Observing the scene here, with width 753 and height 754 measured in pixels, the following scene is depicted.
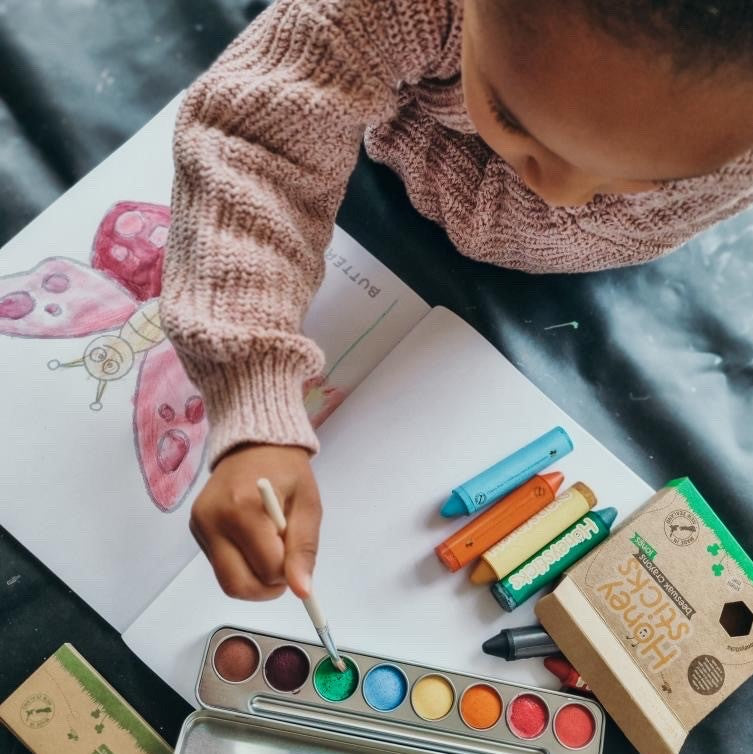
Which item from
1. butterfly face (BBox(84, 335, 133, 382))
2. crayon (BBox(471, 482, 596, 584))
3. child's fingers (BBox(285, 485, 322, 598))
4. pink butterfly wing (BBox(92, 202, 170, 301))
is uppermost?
pink butterfly wing (BBox(92, 202, 170, 301))

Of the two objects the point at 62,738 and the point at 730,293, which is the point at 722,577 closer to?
the point at 730,293

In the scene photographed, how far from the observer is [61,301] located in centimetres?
41

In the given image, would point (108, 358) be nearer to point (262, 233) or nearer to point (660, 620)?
point (262, 233)

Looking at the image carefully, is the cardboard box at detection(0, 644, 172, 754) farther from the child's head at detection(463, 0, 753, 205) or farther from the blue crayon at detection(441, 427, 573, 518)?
the child's head at detection(463, 0, 753, 205)

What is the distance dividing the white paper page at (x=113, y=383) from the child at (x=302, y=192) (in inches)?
2.3

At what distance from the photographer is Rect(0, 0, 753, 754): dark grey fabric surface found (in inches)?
17.1

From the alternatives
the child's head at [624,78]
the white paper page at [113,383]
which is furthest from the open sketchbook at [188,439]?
the child's head at [624,78]

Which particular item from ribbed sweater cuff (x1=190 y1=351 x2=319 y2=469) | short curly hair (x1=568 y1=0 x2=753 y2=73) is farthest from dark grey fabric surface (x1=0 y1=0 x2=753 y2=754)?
short curly hair (x1=568 y1=0 x2=753 y2=73)

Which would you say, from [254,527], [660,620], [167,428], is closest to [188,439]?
[167,428]

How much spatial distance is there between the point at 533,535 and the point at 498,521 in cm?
2

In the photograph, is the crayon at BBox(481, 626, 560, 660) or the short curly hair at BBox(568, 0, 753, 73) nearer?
the short curly hair at BBox(568, 0, 753, 73)

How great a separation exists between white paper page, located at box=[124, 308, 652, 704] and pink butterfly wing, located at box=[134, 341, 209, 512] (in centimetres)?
4

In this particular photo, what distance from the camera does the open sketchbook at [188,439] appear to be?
0.38m

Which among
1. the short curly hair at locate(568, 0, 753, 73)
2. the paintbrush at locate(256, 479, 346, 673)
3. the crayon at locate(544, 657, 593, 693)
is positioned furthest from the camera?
the crayon at locate(544, 657, 593, 693)
